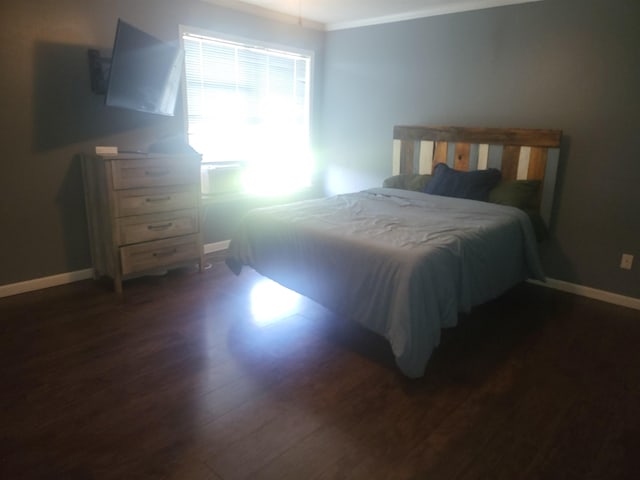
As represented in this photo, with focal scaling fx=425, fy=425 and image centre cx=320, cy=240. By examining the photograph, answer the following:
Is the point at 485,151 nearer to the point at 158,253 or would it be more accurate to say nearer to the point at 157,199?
the point at 157,199

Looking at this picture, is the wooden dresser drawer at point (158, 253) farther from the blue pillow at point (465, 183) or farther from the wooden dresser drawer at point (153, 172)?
the blue pillow at point (465, 183)

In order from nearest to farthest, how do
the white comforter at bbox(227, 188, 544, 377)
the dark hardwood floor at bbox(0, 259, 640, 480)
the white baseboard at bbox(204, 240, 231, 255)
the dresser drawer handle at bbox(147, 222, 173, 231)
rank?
the dark hardwood floor at bbox(0, 259, 640, 480)
the white comforter at bbox(227, 188, 544, 377)
the dresser drawer handle at bbox(147, 222, 173, 231)
the white baseboard at bbox(204, 240, 231, 255)

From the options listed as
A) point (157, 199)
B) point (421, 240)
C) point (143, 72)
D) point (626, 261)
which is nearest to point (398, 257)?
point (421, 240)

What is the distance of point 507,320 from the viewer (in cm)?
289

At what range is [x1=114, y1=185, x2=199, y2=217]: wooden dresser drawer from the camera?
306 centimetres

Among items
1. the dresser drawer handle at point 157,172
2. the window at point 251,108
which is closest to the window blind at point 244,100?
the window at point 251,108

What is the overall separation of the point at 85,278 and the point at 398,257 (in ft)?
8.68

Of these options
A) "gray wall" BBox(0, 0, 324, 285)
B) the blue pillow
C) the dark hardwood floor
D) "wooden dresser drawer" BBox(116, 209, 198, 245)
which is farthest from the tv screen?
the blue pillow

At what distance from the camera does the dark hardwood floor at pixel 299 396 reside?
1632 mm

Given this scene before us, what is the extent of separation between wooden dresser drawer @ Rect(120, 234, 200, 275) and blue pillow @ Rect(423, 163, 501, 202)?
2092mm

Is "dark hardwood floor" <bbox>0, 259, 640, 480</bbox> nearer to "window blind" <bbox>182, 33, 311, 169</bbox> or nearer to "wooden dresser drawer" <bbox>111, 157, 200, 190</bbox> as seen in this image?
"wooden dresser drawer" <bbox>111, 157, 200, 190</bbox>

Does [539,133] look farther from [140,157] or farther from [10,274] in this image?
[10,274]

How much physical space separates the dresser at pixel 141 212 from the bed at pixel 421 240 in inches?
24.0

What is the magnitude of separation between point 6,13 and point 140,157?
1.19 meters
